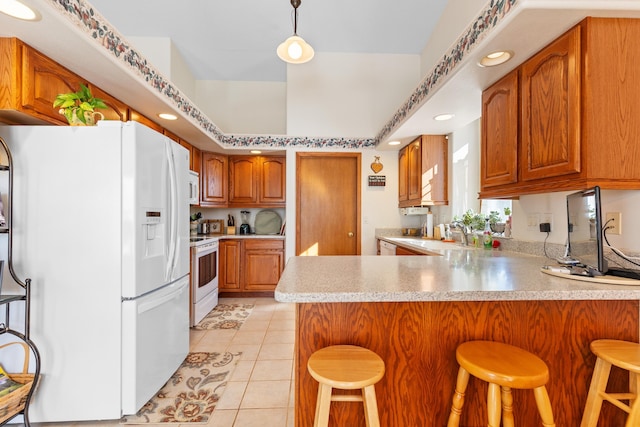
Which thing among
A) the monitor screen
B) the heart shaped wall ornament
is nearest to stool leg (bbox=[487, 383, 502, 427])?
the monitor screen

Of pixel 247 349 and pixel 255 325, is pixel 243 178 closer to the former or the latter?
pixel 255 325

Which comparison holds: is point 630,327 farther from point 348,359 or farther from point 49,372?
point 49,372

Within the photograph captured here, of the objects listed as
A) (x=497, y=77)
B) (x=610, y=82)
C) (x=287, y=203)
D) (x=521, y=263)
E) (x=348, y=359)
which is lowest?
(x=348, y=359)

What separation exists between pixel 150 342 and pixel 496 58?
2645 mm

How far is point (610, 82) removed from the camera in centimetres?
129

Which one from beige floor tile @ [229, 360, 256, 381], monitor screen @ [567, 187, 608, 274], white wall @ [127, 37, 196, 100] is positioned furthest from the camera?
white wall @ [127, 37, 196, 100]

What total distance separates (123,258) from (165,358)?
2.60 feet

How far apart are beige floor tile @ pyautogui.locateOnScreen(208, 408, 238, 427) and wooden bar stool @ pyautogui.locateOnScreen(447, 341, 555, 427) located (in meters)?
1.21

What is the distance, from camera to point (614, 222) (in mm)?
1515

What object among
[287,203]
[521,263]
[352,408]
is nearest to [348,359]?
[352,408]

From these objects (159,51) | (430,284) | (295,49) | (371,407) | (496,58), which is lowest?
(371,407)

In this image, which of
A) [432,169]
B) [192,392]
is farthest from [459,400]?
[432,169]

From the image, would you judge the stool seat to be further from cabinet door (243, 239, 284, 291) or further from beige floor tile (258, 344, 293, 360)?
Result: cabinet door (243, 239, 284, 291)

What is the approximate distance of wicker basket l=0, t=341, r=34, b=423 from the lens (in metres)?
1.40
